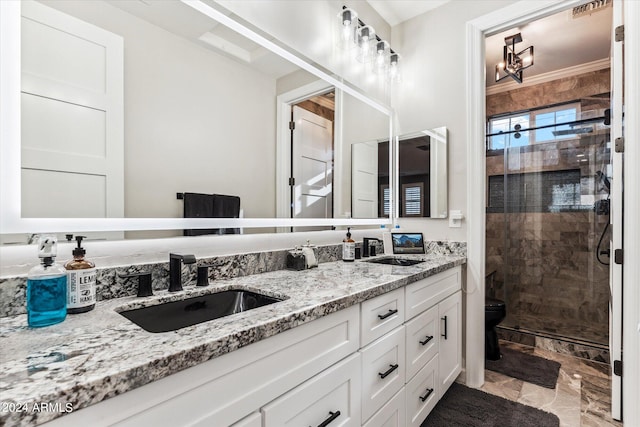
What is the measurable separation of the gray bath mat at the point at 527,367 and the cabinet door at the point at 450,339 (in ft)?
1.61

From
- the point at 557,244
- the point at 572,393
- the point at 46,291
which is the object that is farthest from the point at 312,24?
the point at 557,244

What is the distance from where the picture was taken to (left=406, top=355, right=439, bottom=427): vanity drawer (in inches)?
58.7

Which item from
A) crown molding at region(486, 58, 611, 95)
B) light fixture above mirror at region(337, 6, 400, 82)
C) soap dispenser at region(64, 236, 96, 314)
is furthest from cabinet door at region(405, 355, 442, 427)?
crown molding at region(486, 58, 611, 95)

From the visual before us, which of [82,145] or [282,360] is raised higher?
[82,145]

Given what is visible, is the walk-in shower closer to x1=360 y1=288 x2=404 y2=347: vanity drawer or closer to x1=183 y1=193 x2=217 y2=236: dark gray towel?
x1=360 y1=288 x2=404 y2=347: vanity drawer

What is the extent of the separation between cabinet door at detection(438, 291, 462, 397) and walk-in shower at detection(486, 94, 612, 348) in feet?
4.25

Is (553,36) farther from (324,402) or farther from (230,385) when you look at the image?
(230,385)

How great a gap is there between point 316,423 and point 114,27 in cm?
144

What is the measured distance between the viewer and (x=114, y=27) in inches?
42.1

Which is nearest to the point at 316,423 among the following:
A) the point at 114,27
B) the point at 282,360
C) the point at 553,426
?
the point at 282,360

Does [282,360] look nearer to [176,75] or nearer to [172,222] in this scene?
[172,222]

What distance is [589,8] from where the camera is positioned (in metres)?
2.29

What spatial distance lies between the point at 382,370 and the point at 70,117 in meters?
1.41

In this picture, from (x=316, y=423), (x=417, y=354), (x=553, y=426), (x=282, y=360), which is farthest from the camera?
(x=553, y=426)
